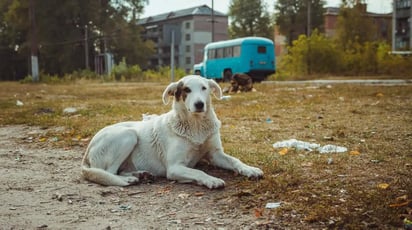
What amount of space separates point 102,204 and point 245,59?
27.7 m

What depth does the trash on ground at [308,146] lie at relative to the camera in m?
6.17

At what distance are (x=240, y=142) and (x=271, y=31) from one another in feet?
200

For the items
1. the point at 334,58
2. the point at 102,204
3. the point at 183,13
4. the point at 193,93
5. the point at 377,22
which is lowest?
the point at 102,204

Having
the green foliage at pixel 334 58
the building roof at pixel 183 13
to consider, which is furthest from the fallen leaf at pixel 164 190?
the building roof at pixel 183 13

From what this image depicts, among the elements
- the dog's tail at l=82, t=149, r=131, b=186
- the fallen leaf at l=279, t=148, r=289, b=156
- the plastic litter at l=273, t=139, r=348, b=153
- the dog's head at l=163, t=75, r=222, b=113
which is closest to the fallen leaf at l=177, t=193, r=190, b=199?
the dog's tail at l=82, t=149, r=131, b=186

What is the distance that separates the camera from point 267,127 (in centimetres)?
869

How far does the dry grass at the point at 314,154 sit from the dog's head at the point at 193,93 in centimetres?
86

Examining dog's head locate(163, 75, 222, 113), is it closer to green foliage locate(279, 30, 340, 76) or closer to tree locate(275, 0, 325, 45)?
green foliage locate(279, 30, 340, 76)

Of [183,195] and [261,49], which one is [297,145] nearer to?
[183,195]

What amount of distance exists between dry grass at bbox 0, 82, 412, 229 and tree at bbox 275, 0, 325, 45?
46899 mm

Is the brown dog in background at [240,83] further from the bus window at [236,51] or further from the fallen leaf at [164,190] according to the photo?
the fallen leaf at [164,190]

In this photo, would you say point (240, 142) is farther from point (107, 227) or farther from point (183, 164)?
point (107, 227)

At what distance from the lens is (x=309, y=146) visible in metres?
6.43

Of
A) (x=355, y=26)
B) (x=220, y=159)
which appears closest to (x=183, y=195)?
(x=220, y=159)
